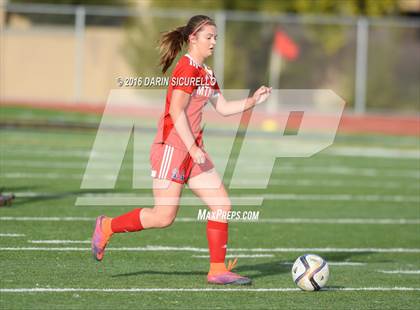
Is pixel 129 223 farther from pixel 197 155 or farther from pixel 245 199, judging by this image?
pixel 245 199

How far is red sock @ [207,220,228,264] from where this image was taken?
7926mm

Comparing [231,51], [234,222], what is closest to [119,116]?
[231,51]

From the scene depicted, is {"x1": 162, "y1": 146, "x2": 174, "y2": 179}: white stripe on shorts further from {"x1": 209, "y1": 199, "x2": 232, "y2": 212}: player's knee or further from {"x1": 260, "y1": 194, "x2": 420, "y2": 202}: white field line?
{"x1": 260, "y1": 194, "x2": 420, "y2": 202}: white field line

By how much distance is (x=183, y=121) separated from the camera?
7652mm

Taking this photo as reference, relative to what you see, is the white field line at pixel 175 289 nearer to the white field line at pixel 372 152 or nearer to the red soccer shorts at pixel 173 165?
the red soccer shorts at pixel 173 165

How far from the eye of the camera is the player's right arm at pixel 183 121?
757 cm

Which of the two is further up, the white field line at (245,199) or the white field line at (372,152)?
the white field line at (245,199)

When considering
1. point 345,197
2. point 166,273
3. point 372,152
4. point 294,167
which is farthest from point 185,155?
point 372,152

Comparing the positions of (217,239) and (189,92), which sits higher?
(189,92)

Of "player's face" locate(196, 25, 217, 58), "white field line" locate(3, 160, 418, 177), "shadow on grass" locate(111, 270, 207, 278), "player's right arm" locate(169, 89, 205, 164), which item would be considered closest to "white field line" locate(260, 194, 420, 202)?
"white field line" locate(3, 160, 418, 177)

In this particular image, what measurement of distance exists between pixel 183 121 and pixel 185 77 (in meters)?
0.34

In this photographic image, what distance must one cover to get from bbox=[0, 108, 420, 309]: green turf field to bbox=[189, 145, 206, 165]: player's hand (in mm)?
933

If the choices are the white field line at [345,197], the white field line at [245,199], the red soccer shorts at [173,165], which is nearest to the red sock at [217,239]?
the red soccer shorts at [173,165]

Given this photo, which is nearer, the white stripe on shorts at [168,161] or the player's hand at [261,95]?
the white stripe on shorts at [168,161]
